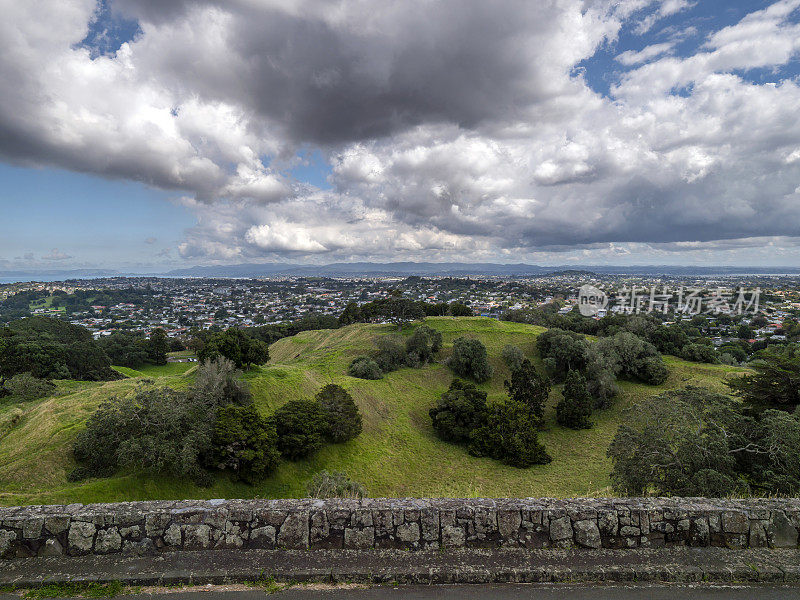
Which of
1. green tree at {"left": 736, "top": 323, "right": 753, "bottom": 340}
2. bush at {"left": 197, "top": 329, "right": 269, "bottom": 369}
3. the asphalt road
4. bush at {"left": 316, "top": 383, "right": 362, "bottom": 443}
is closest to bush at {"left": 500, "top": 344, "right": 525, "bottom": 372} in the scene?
bush at {"left": 316, "top": 383, "right": 362, "bottom": 443}

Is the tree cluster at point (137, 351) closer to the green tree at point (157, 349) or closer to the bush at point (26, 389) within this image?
the green tree at point (157, 349)

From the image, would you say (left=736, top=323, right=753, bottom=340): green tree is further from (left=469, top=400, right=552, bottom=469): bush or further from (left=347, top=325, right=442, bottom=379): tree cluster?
(left=469, top=400, right=552, bottom=469): bush

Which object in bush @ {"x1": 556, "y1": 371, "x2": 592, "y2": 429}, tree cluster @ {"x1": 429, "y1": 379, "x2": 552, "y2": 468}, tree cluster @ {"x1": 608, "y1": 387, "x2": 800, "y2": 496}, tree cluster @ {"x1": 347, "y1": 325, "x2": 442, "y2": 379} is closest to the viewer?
tree cluster @ {"x1": 608, "y1": 387, "x2": 800, "y2": 496}

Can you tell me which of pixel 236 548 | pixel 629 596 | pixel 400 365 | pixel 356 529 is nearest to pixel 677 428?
pixel 629 596

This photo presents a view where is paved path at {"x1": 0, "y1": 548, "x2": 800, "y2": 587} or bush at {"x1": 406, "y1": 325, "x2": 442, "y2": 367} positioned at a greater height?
paved path at {"x1": 0, "y1": 548, "x2": 800, "y2": 587}

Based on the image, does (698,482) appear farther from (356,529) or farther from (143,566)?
(143,566)

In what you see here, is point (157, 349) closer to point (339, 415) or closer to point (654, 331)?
point (339, 415)
